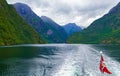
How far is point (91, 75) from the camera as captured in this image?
218 ft

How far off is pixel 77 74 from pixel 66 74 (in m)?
3.03

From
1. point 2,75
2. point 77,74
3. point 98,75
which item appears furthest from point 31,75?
point 98,75

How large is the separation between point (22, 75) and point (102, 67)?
120 ft

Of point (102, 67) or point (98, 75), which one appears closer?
point (102, 67)

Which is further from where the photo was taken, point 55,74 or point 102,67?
point 55,74

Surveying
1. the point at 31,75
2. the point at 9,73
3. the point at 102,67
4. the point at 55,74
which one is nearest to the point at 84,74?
the point at 55,74

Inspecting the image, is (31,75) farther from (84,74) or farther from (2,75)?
(84,74)

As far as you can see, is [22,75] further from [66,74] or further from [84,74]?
[84,74]

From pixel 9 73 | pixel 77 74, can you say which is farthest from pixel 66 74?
pixel 9 73

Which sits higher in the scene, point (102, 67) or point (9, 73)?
point (102, 67)

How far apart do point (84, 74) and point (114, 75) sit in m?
7.46

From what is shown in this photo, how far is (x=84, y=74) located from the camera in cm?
6838

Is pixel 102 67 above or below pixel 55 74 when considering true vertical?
above

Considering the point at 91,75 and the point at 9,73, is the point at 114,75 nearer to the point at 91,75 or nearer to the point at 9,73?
the point at 91,75
